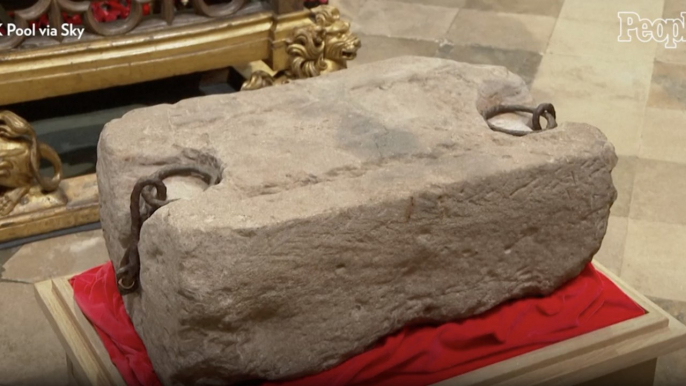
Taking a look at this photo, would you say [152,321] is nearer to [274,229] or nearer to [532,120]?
[274,229]

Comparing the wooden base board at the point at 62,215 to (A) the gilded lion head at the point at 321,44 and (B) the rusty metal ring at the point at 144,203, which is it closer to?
(A) the gilded lion head at the point at 321,44

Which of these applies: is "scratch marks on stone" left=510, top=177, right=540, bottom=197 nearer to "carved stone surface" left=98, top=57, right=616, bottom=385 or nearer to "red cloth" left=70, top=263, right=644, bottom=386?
"carved stone surface" left=98, top=57, right=616, bottom=385

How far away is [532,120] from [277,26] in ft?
4.32

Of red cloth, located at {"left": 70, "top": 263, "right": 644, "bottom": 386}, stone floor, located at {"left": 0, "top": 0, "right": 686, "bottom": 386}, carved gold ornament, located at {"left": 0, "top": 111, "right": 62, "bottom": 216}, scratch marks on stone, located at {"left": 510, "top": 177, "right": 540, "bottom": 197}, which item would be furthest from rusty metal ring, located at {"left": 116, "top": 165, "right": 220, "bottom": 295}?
carved gold ornament, located at {"left": 0, "top": 111, "right": 62, "bottom": 216}

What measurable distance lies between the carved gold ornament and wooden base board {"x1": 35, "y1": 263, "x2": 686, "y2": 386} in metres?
0.79

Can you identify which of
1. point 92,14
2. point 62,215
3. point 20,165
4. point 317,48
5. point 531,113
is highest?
point 531,113

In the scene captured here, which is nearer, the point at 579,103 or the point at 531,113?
the point at 531,113

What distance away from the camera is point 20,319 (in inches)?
109

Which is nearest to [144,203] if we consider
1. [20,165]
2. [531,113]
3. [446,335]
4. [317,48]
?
[446,335]

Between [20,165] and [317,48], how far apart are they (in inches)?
40.3

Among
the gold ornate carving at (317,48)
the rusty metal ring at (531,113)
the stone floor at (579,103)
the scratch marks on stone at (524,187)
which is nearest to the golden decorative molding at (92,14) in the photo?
the gold ornate carving at (317,48)

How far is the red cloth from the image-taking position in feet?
6.69

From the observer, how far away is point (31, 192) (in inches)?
122

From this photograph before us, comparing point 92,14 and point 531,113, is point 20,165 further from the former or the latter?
point 531,113
